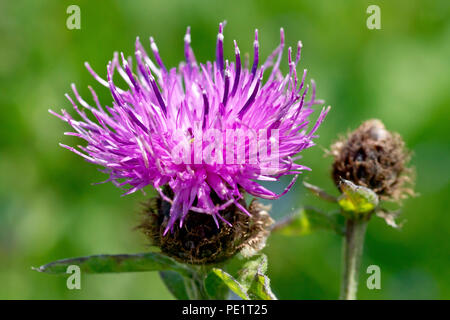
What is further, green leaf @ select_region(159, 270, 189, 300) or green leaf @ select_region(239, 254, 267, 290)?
green leaf @ select_region(159, 270, 189, 300)

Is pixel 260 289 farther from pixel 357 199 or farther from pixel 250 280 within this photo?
pixel 357 199

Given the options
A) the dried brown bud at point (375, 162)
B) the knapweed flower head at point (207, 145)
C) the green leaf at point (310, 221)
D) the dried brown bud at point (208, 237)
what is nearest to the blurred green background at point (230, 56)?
the green leaf at point (310, 221)

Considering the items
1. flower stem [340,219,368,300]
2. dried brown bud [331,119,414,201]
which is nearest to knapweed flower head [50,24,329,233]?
dried brown bud [331,119,414,201]

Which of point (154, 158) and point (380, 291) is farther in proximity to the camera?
point (380, 291)

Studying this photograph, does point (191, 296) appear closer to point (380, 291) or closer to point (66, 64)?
point (380, 291)

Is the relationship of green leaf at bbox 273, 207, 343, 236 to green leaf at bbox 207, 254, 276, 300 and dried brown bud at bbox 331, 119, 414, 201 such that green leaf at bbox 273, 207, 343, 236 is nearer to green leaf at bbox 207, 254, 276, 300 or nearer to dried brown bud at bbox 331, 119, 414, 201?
dried brown bud at bbox 331, 119, 414, 201

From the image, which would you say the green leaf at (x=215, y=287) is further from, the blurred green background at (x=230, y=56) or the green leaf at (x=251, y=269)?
the blurred green background at (x=230, y=56)
